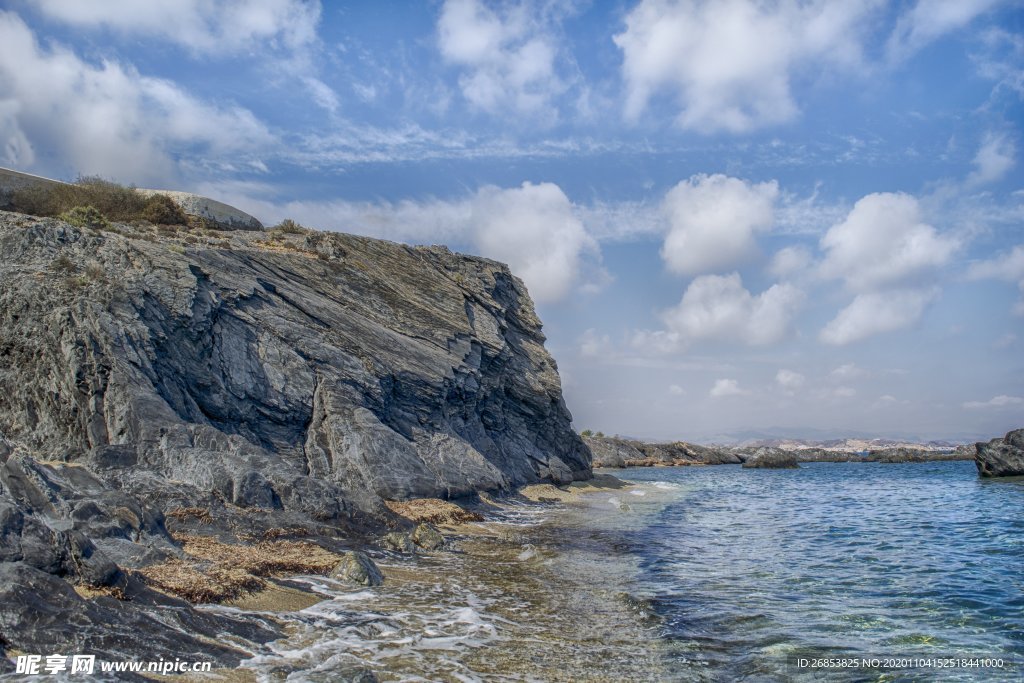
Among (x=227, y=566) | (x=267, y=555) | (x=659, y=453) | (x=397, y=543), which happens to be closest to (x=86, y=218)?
(x=397, y=543)

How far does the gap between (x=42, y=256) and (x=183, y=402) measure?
737 cm

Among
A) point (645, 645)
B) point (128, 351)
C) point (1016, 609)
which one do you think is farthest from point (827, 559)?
point (128, 351)

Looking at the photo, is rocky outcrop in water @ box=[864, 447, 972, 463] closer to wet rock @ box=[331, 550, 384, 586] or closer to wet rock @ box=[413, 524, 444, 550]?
wet rock @ box=[413, 524, 444, 550]

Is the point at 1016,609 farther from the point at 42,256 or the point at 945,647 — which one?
the point at 42,256

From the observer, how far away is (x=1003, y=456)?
2205 inches

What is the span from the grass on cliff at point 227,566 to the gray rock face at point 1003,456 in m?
60.7

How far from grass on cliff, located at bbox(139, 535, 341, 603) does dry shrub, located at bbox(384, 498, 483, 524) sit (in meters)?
7.24

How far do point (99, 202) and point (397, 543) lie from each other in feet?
100

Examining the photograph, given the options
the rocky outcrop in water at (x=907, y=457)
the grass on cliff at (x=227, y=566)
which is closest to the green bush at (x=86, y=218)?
the grass on cliff at (x=227, y=566)

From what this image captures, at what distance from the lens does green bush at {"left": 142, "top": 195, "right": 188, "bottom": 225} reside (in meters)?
36.8

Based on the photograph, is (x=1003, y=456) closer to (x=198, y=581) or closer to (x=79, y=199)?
(x=198, y=581)

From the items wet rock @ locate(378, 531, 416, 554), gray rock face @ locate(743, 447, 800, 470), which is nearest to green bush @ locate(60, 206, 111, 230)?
wet rock @ locate(378, 531, 416, 554)

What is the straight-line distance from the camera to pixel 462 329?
42.2 metres

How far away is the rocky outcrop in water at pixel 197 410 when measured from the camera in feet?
32.3
